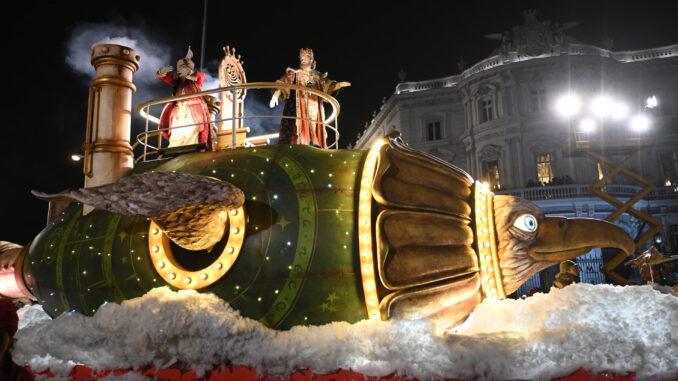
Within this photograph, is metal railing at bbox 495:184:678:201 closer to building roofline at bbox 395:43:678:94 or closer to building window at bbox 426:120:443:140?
building window at bbox 426:120:443:140

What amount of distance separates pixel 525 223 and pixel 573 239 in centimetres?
49

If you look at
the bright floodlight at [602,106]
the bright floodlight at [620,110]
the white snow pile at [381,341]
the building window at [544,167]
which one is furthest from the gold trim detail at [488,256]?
the bright floodlight at [620,110]

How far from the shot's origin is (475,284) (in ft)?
13.5

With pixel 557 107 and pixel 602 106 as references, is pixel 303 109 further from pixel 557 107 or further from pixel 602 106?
pixel 602 106

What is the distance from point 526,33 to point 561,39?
2428 millimetres

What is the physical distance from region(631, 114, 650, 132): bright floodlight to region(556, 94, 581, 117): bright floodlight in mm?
3412

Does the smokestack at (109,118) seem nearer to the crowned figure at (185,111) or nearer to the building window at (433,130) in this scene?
the crowned figure at (185,111)

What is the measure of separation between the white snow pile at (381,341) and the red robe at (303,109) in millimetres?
3318

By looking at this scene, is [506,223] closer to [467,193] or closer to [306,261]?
[467,193]

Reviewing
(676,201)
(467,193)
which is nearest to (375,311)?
(467,193)

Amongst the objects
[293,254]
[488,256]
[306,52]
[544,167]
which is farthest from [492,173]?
[293,254]

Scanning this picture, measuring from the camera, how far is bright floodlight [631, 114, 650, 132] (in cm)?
2831

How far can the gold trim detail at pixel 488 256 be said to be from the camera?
421 centimetres

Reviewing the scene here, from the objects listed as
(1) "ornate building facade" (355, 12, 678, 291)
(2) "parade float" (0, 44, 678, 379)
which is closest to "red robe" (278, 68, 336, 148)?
(2) "parade float" (0, 44, 678, 379)
